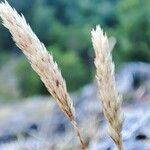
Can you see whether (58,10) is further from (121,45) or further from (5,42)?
(121,45)

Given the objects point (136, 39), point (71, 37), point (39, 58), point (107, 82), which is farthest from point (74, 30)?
point (107, 82)

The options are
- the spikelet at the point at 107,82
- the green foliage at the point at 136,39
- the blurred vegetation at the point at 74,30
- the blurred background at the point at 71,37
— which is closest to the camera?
the spikelet at the point at 107,82

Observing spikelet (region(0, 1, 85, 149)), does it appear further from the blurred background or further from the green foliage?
the blurred background

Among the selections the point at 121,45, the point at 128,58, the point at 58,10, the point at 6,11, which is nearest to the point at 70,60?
the point at 121,45

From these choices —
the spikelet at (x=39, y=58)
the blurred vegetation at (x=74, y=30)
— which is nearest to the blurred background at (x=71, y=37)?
the blurred vegetation at (x=74, y=30)

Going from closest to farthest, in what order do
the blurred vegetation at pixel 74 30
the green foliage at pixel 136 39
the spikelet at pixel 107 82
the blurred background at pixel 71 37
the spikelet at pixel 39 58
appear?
the spikelet at pixel 107 82
the spikelet at pixel 39 58
the green foliage at pixel 136 39
the blurred background at pixel 71 37
the blurred vegetation at pixel 74 30

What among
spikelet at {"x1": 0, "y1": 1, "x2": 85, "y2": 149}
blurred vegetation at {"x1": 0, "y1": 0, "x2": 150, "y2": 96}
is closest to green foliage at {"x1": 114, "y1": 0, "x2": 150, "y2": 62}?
blurred vegetation at {"x1": 0, "y1": 0, "x2": 150, "y2": 96}

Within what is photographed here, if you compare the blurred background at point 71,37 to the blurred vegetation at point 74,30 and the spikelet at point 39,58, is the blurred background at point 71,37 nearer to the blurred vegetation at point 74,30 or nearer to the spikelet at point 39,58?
the blurred vegetation at point 74,30
